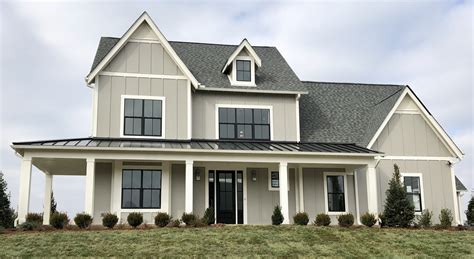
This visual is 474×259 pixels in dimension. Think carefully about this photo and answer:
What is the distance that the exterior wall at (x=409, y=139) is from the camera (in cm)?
2520

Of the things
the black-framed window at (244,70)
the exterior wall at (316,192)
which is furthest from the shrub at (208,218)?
the black-framed window at (244,70)

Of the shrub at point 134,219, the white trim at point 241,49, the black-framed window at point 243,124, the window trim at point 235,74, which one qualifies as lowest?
the shrub at point 134,219

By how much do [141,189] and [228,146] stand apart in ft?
13.5

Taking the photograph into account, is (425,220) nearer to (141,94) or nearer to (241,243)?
(241,243)

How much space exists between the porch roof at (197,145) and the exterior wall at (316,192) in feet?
4.27

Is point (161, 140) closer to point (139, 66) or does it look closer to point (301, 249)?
point (139, 66)

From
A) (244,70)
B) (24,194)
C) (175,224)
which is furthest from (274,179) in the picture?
(24,194)

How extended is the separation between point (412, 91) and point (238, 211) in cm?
1023

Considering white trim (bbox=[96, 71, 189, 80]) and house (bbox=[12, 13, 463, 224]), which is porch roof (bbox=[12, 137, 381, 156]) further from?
white trim (bbox=[96, 71, 189, 80])

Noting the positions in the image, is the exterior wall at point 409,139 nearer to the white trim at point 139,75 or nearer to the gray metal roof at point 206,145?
the gray metal roof at point 206,145

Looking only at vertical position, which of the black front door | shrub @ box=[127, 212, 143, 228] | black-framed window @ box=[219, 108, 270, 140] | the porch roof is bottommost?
shrub @ box=[127, 212, 143, 228]

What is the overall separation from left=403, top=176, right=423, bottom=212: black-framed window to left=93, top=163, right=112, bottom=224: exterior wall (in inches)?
533

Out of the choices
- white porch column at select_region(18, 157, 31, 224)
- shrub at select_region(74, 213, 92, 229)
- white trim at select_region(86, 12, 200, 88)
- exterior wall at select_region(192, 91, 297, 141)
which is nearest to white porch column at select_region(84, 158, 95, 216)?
shrub at select_region(74, 213, 92, 229)

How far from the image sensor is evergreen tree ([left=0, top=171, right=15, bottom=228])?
69.6 ft
